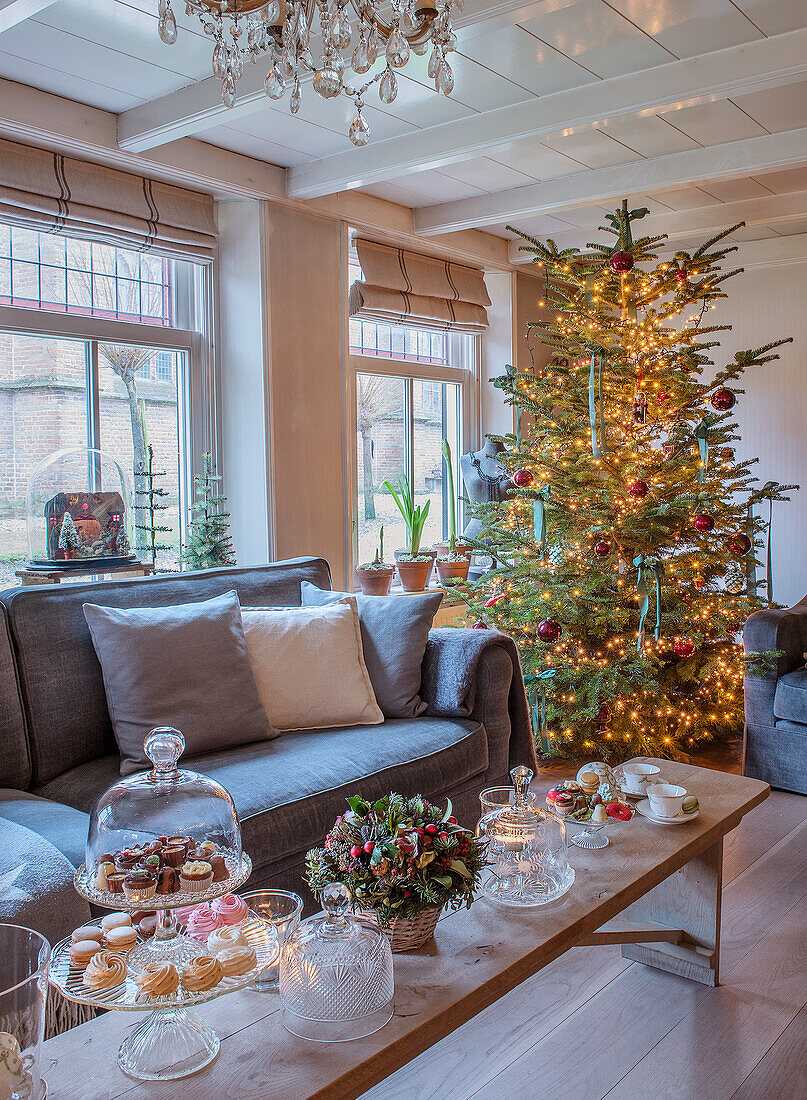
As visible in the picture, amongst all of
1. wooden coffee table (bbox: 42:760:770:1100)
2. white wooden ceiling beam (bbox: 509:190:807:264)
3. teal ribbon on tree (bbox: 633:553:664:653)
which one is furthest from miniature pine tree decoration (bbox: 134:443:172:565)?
white wooden ceiling beam (bbox: 509:190:807:264)

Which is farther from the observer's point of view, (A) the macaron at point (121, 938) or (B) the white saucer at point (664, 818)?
(B) the white saucer at point (664, 818)

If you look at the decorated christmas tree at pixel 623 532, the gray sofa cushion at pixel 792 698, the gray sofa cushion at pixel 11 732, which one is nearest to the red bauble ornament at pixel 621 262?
the decorated christmas tree at pixel 623 532

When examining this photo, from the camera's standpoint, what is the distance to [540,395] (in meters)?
3.59

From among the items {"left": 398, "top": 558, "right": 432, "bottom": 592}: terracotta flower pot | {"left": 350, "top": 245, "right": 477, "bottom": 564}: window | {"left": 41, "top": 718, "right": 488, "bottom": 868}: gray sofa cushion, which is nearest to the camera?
{"left": 41, "top": 718, "right": 488, "bottom": 868}: gray sofa cushion

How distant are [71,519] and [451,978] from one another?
7.13 ft

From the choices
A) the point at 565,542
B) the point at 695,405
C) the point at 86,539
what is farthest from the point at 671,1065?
the point at 695,405

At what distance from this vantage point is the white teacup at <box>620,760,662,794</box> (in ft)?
6.55

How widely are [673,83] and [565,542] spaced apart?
5.32 ft

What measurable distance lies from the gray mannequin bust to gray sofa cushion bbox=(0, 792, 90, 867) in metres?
3.04

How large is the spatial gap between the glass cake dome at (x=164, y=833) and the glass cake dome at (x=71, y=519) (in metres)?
1.79

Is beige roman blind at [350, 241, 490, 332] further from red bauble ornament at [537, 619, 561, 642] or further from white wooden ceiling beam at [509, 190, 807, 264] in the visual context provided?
red bauble ornament at [537, 619, 561, 642]

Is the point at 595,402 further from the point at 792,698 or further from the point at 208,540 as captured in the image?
the point at 208,540

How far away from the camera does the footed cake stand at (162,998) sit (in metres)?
1.08

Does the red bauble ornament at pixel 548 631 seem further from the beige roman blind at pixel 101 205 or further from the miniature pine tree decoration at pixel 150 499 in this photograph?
the beige roman blind at pixel 101 205
